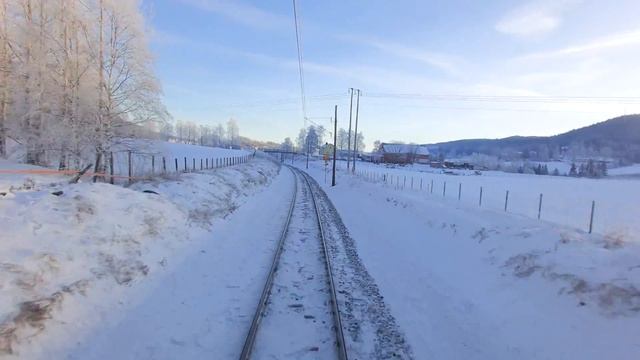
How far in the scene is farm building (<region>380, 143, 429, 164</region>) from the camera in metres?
161

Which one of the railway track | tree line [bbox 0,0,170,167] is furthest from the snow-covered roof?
the railway track

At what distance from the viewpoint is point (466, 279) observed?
33.1 feet

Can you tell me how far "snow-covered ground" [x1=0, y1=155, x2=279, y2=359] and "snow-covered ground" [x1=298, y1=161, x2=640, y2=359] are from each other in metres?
3.31

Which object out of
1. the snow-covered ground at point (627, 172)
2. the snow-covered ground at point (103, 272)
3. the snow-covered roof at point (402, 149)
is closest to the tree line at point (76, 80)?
the snow-covered ground at point (103, 272)

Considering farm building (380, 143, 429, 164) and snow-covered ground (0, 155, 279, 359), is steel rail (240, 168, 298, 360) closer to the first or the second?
snow-covered ground (0, 155, 279, 359)

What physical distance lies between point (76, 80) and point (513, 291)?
26163 millimetres

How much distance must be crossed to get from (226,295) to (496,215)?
11.0 m

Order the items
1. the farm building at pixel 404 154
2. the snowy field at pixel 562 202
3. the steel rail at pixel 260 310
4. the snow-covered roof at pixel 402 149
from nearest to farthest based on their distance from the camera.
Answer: the steel rail at pixel 260 310 → the snowy field at pixel 562 202 → the farm building at pixel 404 154 → the snow-covered roof at pixel 402 149

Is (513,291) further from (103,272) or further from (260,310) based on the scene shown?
(103,272)

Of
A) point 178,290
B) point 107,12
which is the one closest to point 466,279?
point 178,290

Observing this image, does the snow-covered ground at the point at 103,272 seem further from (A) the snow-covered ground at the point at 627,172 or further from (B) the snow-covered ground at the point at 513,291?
(A) the snow-covered ground at the point at 627,172

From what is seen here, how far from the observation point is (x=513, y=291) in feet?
28.6

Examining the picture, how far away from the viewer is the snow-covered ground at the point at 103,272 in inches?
235

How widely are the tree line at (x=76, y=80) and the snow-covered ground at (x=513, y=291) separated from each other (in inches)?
740
